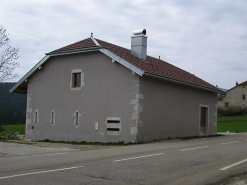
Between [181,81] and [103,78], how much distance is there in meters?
4.54

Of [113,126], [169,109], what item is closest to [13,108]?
[169,109]

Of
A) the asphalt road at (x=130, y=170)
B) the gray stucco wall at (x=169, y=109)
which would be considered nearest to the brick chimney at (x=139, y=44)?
the gray stucco wall at (x=169, y=109)

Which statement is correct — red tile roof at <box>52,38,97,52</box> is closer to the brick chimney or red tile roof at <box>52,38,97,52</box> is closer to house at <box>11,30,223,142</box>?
house at <box>11,30,223,142</box>

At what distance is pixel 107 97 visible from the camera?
17.9 metres

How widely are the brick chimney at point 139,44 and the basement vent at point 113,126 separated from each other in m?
4.48

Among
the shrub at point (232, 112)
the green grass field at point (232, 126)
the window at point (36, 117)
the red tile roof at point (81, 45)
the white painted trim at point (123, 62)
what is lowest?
the green grass field at point (232, 126)

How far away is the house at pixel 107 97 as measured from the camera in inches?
674

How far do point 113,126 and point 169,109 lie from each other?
11.7 ft

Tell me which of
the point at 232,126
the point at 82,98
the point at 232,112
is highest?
→ the point at 232,112

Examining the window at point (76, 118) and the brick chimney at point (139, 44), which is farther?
the brick chimney at point (139, 44)

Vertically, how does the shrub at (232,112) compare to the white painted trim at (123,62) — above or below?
below

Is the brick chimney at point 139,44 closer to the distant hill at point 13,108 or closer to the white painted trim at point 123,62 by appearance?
the white painted trim at point 123,62

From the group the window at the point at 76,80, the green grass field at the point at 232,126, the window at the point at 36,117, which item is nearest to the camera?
the window at the point at 76,80

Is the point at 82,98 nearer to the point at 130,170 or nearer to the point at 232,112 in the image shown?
the point at 130,170
